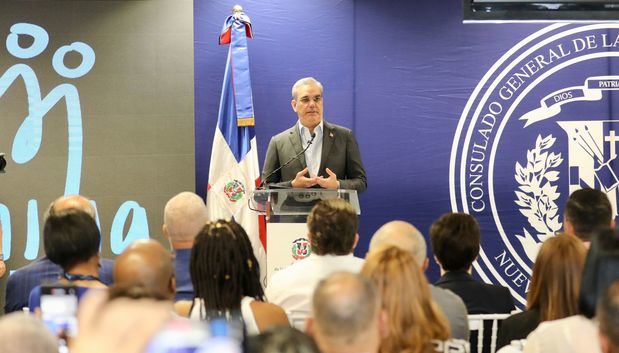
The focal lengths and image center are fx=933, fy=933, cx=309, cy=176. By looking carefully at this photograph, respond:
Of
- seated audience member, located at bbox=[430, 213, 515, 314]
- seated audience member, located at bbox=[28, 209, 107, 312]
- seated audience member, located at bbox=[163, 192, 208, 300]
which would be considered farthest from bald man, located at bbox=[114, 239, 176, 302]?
seated audience member, located at bbox=[430, 213, 515, 314]

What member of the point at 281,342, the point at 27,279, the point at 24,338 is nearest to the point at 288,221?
the point at 27,279

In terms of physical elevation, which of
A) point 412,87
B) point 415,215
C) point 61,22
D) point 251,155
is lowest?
point 415,215

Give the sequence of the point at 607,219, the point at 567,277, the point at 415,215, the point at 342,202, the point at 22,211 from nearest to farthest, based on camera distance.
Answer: the point at 567,277 < the point at 342,202 < the point at 607,219 < the point at 22,211 < the point at 415,215

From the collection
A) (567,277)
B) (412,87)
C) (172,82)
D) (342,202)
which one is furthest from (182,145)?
(567,277)

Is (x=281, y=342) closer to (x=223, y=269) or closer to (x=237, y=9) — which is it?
(x=223, y=269)

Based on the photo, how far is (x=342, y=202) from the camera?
4188 millimetres

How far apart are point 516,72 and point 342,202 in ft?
12.9

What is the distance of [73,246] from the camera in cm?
356

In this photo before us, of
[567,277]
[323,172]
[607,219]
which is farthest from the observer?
[323,172]

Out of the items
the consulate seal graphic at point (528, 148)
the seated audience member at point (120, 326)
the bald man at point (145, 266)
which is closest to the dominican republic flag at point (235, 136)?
the consulate seal graphic at point (528, 148)

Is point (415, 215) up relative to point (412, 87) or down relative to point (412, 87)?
down

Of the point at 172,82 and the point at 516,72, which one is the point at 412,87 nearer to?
the point at 516,72

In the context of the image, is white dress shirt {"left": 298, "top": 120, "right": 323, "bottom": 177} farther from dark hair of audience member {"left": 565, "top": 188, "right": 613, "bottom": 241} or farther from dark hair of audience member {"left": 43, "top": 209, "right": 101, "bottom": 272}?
dark hair of audience member {"left": 43, "top": 209, "right": 101, "bottom": 272}

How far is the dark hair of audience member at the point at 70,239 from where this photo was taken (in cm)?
356
